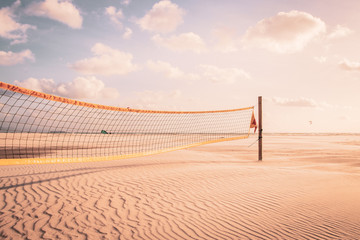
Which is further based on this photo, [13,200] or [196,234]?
[13,200]

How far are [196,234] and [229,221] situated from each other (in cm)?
72

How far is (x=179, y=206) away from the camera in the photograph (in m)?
3.86

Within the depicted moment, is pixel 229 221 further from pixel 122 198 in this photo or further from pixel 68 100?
pixel 68 100

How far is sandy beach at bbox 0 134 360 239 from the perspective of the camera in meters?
2.94

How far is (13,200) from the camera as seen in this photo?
4059mm

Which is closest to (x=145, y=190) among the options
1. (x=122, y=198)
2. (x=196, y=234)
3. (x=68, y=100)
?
(x=122, y=198)

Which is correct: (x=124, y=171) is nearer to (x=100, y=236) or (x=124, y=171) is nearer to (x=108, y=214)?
(x=108, y=214)

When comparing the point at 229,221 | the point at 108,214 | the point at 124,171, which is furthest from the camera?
the point at 124,171

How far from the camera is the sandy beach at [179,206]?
294cm

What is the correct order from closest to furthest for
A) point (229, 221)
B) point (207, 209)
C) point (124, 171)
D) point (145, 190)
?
point (229, 221) → point (207, 209) → point (145, 190) → point (124, 171)

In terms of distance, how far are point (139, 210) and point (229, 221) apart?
172 cm

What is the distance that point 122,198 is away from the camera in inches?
167

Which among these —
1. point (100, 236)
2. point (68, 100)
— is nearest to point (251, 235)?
point (100, 236)

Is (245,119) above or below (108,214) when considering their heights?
above
